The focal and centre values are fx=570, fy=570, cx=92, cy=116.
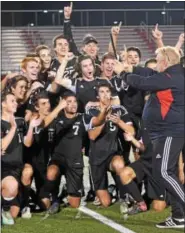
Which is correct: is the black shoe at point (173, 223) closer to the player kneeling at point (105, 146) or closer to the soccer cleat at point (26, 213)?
the player kneeling at point (105, 146)

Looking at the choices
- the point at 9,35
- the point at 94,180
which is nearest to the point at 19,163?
the point at 94,180

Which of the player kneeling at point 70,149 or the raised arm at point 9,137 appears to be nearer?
the raised arm at point 9,137

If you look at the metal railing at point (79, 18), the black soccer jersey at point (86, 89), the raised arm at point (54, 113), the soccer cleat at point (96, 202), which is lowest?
the soccer cleat at point (96, 202)

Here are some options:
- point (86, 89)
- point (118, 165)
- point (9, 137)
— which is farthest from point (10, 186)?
point (86, 89)

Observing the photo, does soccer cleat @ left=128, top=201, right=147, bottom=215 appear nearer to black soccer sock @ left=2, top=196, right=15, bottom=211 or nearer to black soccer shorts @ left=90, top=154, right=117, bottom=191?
black soccer shorts @ left=90, top=154, right=117, bottom=191

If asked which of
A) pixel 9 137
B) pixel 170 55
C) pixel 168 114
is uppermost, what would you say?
pixel 170 55

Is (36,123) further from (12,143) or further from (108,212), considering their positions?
(108,212)

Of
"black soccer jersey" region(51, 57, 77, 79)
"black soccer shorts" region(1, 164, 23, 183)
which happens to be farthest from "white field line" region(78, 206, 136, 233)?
"black soccer jersey" region(51, 57, 77, 79)

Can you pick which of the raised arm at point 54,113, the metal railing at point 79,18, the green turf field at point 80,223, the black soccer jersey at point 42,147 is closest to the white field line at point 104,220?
the green turf field at point 80,223

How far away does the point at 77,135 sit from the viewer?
430 centimetres

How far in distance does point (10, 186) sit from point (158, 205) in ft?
3.75

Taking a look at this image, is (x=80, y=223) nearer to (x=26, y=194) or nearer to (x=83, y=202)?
(x=26, y=194)

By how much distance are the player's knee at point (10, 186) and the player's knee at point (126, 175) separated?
79 cm

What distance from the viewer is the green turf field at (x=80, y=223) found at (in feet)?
11.8
